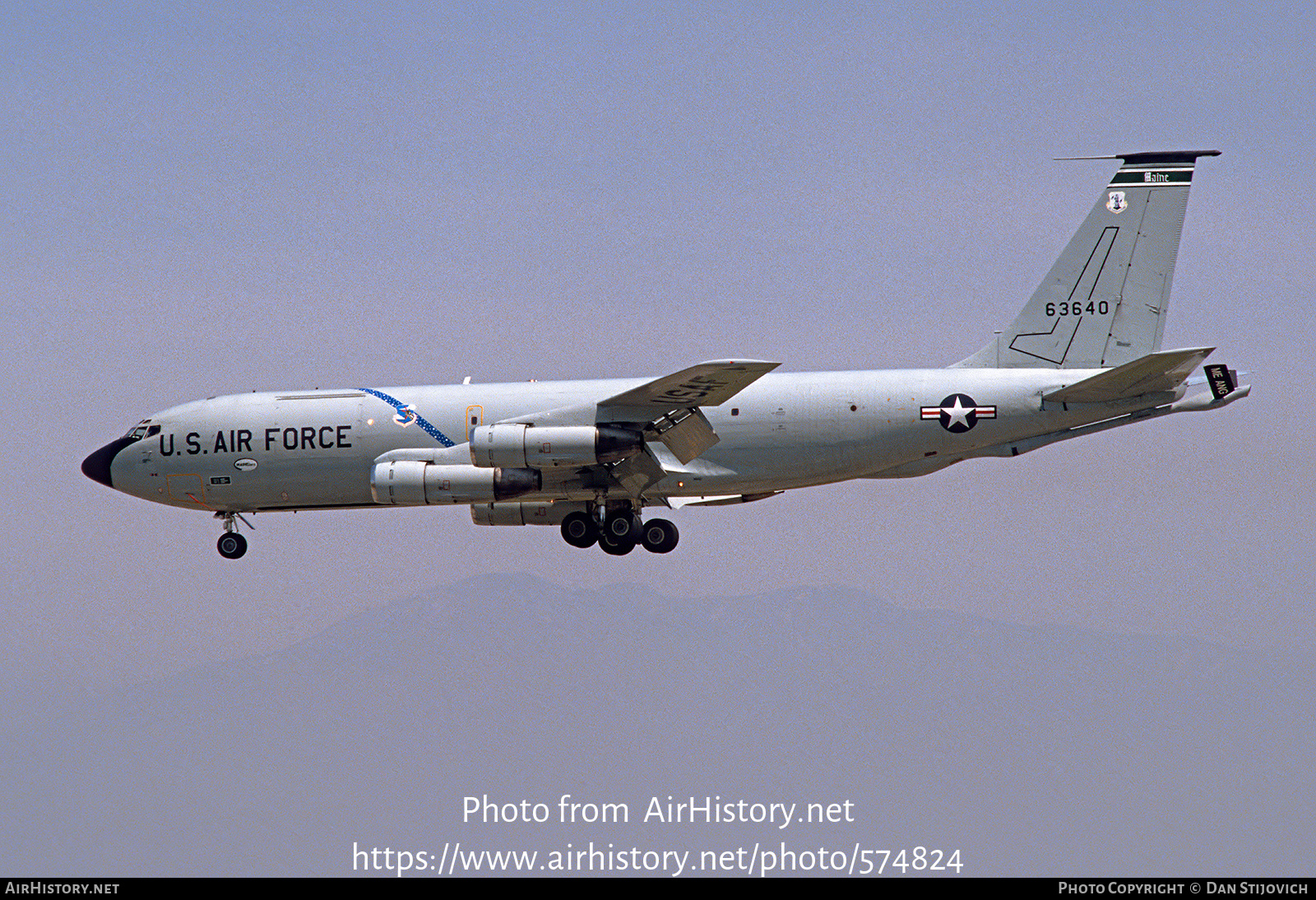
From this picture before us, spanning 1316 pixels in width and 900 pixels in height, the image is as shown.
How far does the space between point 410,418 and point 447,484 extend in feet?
7.93

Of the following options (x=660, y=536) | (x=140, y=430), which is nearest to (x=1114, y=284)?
(x=660, y=536)

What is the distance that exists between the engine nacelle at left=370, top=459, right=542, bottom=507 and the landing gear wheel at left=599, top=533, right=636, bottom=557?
2.90 metres

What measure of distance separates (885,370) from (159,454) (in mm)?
15085

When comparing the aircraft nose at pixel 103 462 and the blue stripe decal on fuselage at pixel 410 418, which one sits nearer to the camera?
the blue stripe decal on fuselage at pixel 410 418

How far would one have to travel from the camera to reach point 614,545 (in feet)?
103

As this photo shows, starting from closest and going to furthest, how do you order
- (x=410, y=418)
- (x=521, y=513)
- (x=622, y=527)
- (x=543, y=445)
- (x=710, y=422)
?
(x=543, y=445)
(x=710, y=422)
(x=410, y=418)
(x=622, y=527)
(x=521, y=513)

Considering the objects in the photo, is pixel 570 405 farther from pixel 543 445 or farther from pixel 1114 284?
pixel 1114 284

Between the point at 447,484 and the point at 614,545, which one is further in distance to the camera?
the point at 614,545

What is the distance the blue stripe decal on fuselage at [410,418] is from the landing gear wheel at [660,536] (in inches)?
181

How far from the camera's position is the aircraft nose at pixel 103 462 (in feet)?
106

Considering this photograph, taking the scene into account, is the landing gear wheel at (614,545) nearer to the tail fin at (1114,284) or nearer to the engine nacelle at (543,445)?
the engine nacelle at (543,445)

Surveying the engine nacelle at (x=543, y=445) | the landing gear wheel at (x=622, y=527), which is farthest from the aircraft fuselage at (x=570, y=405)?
the engine nacelle at (x=543, y=445)

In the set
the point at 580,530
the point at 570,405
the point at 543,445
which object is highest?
the point at 570,405

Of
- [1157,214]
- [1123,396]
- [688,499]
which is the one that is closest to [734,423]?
[688,499]
